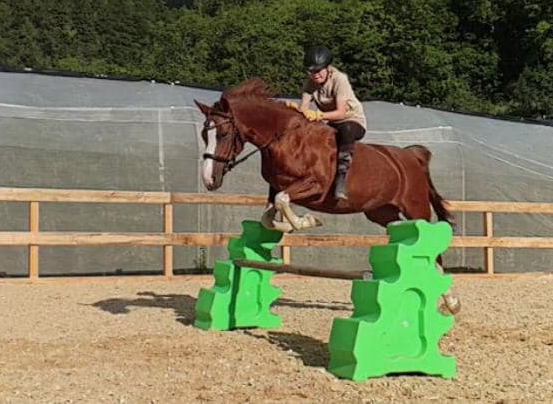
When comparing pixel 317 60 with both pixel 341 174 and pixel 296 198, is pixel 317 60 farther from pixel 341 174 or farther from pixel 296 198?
pixel 296 198

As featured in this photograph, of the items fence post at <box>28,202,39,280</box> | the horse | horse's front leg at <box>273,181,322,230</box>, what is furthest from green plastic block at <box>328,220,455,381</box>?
fence post at <box>28,202,39,280</box>

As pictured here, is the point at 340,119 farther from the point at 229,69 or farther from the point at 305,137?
the point at 229,69

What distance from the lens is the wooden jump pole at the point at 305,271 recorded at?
5.71 meters

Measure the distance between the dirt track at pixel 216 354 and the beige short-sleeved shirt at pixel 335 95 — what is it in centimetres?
180

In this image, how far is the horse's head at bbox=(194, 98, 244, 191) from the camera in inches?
247

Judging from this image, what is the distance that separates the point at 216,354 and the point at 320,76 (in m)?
2.42

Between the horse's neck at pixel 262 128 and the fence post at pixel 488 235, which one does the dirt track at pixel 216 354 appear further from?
the fence post at pixel 488 235

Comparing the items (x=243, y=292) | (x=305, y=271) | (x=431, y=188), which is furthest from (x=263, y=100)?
(x=431, y=188)

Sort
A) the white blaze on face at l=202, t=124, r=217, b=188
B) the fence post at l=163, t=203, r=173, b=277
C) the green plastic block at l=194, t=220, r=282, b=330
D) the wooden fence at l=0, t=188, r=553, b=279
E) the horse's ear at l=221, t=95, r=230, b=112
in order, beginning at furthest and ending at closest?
the fence post at l=163, t=203, r=173, b=277
the wooden fence at l=0, t=188, r=553, b=279
the green plastic block at l=194, t=220, r=282, b=330
the horse's ear at l=221, t=95, r=230, b=112
the white blaze on face at l=202, t=124, r=217, b=188

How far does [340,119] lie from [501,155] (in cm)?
795

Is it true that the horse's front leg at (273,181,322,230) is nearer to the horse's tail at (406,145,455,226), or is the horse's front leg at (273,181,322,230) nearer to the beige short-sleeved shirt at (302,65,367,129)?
the beige short-sleeved shirt at (302,65,367,129)

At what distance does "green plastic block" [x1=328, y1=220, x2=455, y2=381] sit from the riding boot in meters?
1.22

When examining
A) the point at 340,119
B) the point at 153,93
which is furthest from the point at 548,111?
the point at 340,119

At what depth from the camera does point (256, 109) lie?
6.69 metres
